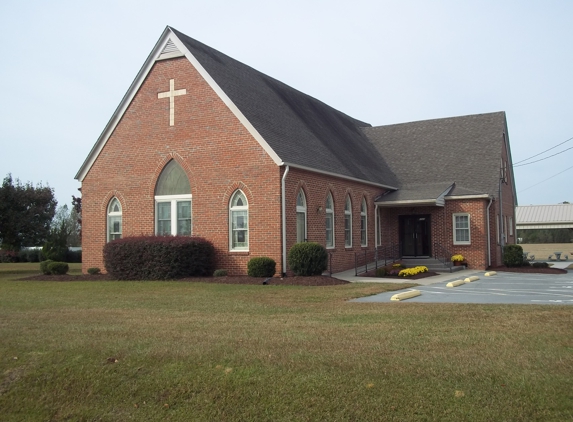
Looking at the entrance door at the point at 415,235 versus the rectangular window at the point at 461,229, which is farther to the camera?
the entrance door at the point at 415,235

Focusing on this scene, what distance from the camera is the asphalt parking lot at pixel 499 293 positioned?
1473 centimetres

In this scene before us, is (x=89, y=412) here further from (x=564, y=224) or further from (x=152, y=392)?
(x=564, y=224)

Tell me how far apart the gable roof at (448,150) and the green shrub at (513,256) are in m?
2.69

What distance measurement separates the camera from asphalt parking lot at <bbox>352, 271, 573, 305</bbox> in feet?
48.3

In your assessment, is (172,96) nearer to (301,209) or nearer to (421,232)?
(301,209)

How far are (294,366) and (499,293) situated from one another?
33.8ft

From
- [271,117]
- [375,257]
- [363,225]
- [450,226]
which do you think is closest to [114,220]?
[271,117]

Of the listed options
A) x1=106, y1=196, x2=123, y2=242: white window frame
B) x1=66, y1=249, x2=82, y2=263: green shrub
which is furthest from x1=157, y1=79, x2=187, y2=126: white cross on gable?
x1=66, y1=249, x2=82, y2=263: green shrub

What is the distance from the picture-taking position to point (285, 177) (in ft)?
69.8

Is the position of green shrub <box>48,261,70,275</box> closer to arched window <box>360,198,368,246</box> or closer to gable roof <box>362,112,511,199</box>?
arched window <box>360,198,368,246</box>

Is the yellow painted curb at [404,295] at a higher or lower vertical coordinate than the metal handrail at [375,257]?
lower

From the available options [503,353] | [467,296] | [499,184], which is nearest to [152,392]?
[503,353]

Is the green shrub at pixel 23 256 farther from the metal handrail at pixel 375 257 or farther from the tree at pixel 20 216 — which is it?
the metal handrail at pixel 375 257

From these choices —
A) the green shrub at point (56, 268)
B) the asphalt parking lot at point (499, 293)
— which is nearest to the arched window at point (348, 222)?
the asphalt parking lot at point (499, 293)
